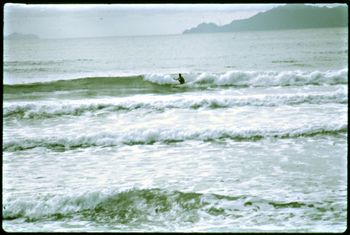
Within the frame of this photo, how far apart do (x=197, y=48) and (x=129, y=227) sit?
1559cm

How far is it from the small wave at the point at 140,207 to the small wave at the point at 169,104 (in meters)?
3.66

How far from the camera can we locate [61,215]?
3.96 metres

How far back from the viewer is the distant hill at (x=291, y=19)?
9547mm

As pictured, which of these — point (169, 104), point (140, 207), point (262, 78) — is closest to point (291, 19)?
point (262, 78)

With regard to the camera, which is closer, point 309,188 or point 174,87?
point 309,188

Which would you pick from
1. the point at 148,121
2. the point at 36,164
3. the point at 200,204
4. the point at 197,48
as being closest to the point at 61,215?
the point at 200,204

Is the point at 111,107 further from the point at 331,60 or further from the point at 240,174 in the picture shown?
the point at 331,60

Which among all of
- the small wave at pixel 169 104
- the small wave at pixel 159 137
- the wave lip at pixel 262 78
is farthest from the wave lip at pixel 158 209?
the wave lip at pixel 262 78

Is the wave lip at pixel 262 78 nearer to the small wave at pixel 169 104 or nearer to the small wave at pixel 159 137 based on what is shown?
the small wave at pixel 169 104

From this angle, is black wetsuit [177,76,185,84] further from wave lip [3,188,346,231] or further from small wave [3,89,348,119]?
wave lip [3,188,346,231]

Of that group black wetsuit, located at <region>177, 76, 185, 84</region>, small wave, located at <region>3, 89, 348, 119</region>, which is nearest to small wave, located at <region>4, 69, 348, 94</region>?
black wetsuit, located at <region>177, 76, 185, 84</region>

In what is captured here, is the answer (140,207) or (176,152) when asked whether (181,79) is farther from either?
A: (140,207)

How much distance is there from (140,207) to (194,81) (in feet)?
21.7

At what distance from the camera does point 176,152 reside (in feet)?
18.2
